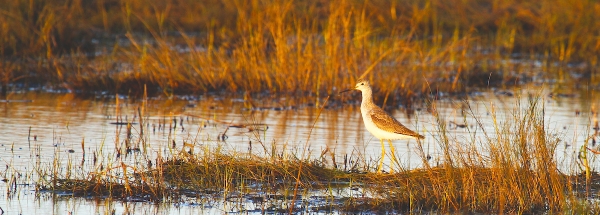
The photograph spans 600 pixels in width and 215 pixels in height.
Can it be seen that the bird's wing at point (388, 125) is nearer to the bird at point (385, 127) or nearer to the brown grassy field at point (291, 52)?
the bird at point (385, 127)

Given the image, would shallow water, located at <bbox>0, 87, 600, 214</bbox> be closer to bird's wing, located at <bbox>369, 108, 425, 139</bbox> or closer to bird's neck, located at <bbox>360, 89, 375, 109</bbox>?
bird's wing, located at <bbox>369, 108, 425, 139</bbox>

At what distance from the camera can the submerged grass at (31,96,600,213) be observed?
5.54 m

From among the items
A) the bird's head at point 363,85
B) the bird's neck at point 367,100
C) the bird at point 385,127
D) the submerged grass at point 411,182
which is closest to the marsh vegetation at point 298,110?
the submerged grass at point 411,182

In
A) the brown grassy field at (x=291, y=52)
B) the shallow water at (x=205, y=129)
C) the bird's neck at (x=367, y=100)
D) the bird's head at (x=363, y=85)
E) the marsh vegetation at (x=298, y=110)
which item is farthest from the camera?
the brown grassy field at (x=291, y=52)

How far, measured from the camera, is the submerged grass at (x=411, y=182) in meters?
5.54

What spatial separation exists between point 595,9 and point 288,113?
11864mm

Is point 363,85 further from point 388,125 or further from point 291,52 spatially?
point 291,52

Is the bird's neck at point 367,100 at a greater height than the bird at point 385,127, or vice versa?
the bird's neck at point 367,100

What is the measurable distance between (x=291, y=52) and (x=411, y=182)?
6.38 m

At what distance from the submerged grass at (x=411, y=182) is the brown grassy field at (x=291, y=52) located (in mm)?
4176

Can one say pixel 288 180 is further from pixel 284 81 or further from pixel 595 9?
pixel 595 9

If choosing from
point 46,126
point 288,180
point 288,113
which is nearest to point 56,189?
point 288,180

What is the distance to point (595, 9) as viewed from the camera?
19266mm

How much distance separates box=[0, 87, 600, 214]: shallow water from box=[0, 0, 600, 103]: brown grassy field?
520 millimetres
